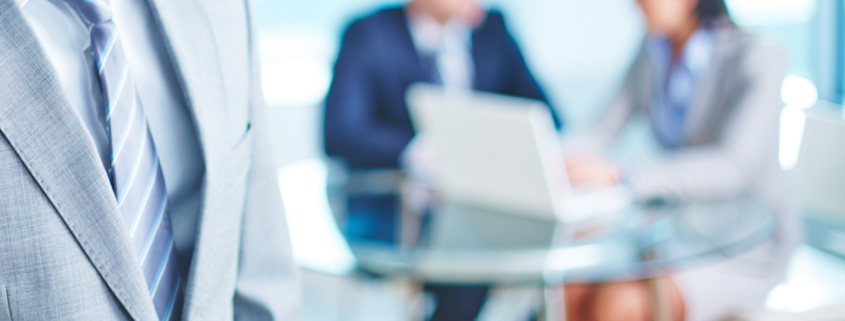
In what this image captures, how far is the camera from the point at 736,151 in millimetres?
1653

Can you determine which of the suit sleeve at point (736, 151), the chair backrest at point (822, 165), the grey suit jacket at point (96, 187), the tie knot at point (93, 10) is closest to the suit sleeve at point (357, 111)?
the suit sleeve at point (736, 151)

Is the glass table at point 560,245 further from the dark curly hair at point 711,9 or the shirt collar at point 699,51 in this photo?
the dark curly hair at point 711,9

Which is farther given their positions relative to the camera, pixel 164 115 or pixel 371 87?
pixel 371 87

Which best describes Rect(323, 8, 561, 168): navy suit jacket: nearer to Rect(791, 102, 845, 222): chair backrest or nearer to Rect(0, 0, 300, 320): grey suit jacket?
Rect(791, 102, 845, 222): chair backrest

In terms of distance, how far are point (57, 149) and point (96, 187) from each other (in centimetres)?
5

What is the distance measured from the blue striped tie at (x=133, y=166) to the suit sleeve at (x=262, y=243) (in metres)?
0.12

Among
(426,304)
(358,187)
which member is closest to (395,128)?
(358,187)

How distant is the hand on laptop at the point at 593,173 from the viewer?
168cm

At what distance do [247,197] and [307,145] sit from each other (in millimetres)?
3413

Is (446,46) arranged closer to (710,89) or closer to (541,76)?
(710,89)

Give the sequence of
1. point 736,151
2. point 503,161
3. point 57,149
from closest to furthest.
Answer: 1. point 57,149
2. point 503,161
3. point 736,151

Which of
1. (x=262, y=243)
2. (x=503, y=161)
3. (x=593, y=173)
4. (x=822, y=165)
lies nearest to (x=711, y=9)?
(x=822, y=165)

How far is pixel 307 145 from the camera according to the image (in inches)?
167

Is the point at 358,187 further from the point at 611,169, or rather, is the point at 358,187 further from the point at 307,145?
the point at 307,145
